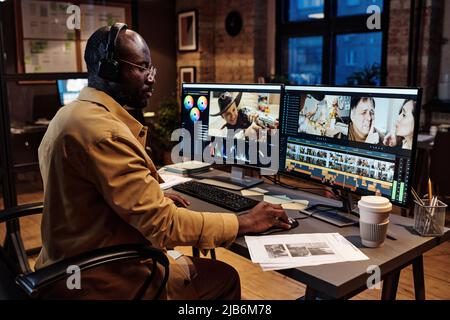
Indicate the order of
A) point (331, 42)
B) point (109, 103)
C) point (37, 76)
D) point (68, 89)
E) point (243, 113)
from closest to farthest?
point (109, 103) → point (243, 113) → point (37, 76) → point (68, 89) → point (331, 42)

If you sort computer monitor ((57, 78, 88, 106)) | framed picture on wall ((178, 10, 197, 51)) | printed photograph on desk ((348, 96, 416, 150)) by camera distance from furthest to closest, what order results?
framed picture on wall ((178, 10, 197, 51)) < computer monitor ((57, 78, 88, 106)) < printed photograph on desk ((348, 96, 416, 150))

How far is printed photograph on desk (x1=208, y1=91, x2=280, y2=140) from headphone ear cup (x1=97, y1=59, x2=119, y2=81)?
0.76 m

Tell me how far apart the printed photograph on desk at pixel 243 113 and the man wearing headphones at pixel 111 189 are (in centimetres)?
60

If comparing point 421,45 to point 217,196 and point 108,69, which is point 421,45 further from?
point 108,69

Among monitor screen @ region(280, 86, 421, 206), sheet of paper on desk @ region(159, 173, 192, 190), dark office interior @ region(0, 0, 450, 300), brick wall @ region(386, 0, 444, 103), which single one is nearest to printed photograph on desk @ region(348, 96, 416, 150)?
monitor screen @ region(280, 86, 421, 206)

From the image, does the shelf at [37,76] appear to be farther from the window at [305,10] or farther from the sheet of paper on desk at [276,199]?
the window at [305,10]

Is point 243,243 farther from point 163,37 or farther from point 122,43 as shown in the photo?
point 163,37

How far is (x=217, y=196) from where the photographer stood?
1.92 meters

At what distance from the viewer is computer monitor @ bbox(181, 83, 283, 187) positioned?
1.98 metres

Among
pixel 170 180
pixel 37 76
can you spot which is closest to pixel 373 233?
pixel 170 180

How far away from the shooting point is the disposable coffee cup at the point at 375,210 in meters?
1.38

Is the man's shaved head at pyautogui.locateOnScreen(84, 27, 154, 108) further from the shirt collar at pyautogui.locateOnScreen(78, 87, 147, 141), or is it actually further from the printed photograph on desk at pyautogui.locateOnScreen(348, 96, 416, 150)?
the printed photograph on desk at pyautogui.locateOnScreen(348, 96, 416, 150)

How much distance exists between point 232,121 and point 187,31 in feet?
13.1
